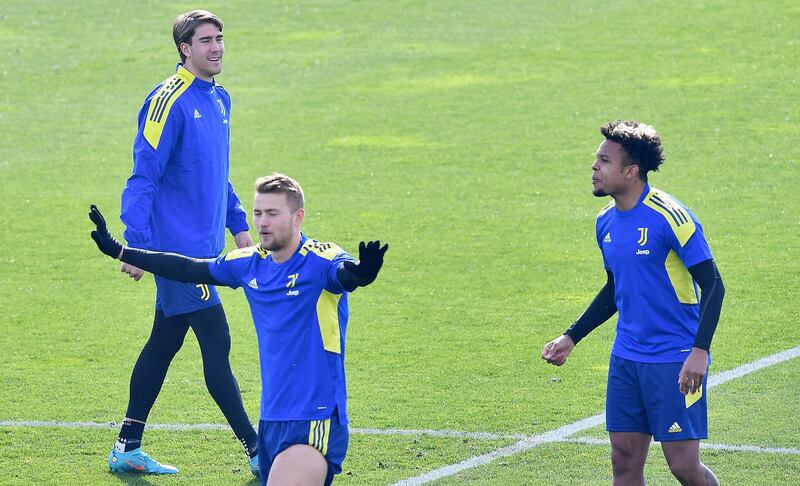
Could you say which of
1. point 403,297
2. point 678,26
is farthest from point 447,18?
point 403,297

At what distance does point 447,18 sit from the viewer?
23.1 meters

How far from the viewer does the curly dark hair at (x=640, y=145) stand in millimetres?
6633

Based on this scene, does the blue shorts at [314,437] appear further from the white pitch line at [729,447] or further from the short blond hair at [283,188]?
the white pitch line at [729,447]

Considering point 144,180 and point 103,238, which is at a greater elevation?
point 144,180

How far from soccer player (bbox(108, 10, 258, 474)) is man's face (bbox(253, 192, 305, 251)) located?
5.52ft

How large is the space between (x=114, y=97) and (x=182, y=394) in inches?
428

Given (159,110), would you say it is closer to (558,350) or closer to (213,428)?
(213,428)

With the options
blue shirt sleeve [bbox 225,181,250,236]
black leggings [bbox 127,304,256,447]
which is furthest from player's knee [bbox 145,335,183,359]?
blue shirt sleeve [bbox 225,181,250,236]

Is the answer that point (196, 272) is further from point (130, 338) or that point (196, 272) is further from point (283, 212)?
point (130, 338)

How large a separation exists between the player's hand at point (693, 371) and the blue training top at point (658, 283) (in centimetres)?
21

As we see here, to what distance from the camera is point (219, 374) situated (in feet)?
25.4

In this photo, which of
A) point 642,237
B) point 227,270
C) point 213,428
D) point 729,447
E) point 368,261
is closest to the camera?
point 368,261

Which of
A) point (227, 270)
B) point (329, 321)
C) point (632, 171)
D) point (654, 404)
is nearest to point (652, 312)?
point (654, 404)

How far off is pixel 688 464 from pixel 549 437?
6.30 feet
